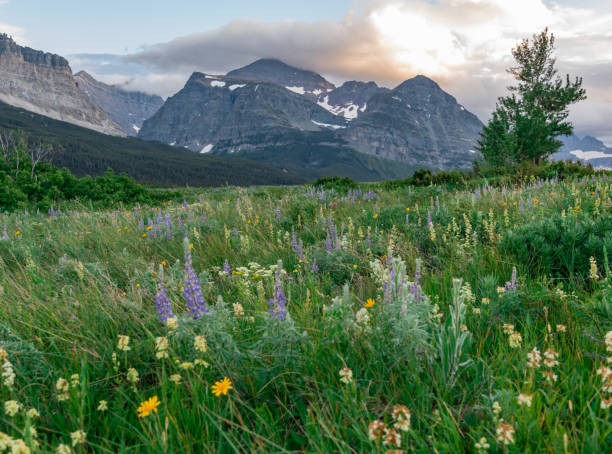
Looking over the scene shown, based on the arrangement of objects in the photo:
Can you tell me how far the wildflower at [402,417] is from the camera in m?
1.29

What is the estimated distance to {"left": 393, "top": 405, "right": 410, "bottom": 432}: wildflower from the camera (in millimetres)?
1292

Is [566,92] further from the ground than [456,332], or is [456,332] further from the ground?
[566,92]

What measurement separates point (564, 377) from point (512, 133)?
39161mm

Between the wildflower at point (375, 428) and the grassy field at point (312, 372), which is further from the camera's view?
the grassy field at point (312, 372)

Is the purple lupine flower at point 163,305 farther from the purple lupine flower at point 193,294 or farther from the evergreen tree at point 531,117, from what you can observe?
the evergreen tree at point 531,117

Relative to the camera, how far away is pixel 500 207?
22.1ft

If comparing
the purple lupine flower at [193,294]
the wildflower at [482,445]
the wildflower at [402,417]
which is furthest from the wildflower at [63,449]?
the wildflower at [482,445]

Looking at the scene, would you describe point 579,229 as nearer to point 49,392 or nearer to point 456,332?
point 456,332

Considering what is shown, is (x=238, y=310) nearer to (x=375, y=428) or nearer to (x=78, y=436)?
(x=78, y=436)

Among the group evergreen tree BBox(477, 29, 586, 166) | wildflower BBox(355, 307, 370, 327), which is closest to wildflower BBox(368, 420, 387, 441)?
wildflower BBox(355, 307, 370, 327)

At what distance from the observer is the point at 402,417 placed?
1.36m

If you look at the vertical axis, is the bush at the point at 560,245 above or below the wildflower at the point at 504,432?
above

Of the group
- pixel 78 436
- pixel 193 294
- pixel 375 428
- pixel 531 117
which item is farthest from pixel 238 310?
pixel 531 117

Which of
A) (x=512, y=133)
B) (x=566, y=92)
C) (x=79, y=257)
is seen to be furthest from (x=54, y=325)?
(x=566, y=92)
